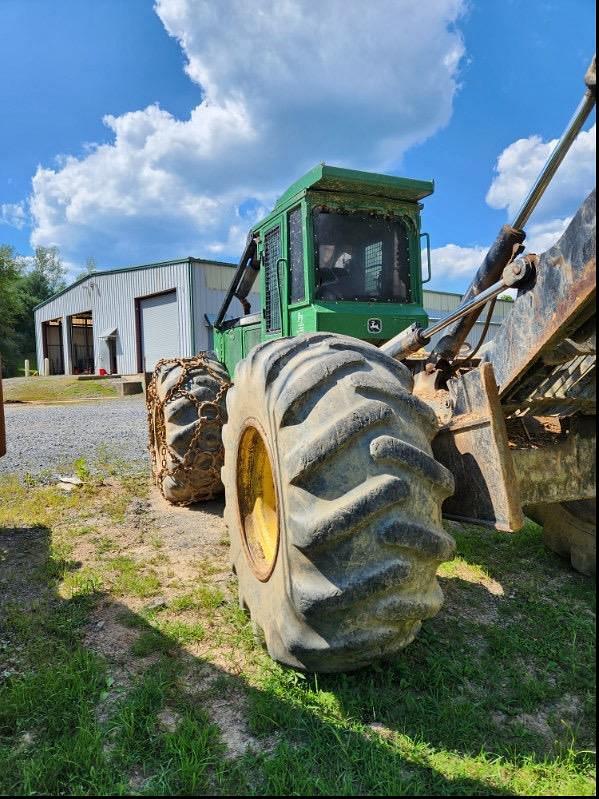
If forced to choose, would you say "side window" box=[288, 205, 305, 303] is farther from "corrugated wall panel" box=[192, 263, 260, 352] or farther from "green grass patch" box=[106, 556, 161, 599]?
"corrugated wall panel" box=[192, 263, 260, 352]

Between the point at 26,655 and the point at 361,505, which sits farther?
the point at 26,655

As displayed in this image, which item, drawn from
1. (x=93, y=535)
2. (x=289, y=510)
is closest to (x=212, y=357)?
(x=93, y=535)

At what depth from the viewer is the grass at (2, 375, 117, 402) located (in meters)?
20.7

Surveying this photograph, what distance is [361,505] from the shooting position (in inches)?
74.5

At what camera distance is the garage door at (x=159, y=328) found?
23.5 meters

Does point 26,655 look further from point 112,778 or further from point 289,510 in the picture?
point 289,510

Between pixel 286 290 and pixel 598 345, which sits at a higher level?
pixel 286 290

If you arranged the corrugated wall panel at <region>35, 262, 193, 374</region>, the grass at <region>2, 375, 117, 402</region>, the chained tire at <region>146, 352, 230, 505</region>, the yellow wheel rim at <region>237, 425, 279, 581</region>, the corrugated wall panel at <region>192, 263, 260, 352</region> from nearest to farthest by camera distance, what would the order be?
the yellow wheel rim at <region>237, 425, 279, 581</region> → the chained tire at <region>146, 352, 230, 505</region> → the grass at <region>2, 375, 117, 402</region> → the corrugated wall panel at <region>192, 263, 260, 352</region> → the corrugated wall panel at <region>35, 262, 193, 374</region>

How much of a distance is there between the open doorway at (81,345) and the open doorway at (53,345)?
4.39 ft

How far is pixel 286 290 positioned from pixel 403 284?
847 mm

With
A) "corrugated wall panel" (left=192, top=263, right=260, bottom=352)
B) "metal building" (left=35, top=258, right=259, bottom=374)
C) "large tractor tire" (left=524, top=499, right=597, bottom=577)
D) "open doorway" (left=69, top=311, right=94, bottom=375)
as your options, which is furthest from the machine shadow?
"open doorway" (left=69, top=311, right=94, bottom=375)

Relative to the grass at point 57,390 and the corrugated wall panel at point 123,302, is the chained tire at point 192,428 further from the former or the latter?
the corrugated wall panel at point 123,302

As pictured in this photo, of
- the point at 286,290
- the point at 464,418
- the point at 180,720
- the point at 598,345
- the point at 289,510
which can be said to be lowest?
the point at 180,720

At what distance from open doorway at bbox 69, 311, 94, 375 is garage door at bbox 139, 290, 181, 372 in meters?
8.12
